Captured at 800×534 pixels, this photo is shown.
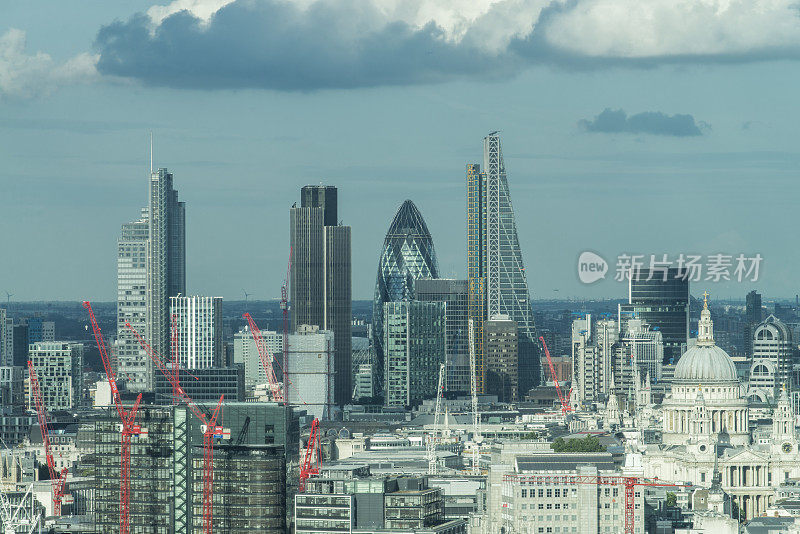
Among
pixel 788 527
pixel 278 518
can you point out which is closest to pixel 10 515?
pixel 278 518

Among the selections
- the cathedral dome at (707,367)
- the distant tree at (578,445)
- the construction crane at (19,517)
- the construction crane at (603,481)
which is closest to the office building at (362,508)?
the construction crane at (603,481)

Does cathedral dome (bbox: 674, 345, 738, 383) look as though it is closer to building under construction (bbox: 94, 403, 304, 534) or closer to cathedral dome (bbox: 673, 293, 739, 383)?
cathedral dome (bbox: 673, 293, 739, 383)

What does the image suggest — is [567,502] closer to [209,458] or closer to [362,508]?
[362,508]

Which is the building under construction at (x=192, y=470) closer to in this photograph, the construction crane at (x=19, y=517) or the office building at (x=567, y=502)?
the construction crane at (x=19, y=517)

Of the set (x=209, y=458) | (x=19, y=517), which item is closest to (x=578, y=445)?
(x=19, y=517)

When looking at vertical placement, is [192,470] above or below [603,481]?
above

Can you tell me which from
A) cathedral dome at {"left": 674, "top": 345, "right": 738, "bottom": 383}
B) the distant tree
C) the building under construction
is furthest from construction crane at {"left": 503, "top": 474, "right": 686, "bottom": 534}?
cathedral dome at {"left": 674, "top": 345, "right": 738, "bottom": 383}
